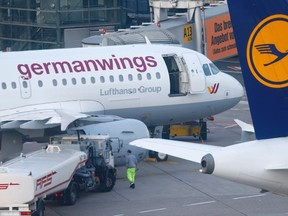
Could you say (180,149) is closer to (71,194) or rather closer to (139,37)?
(71,194)

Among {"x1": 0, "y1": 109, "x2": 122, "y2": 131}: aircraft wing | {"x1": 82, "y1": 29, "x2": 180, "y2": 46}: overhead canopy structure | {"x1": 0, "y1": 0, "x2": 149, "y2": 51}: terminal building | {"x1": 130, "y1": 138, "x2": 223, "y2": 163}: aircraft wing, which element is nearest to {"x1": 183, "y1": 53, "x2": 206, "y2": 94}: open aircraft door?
{"x1": 0, "y1": 109, "x2": 122, "y2": 131}: aircraft wing

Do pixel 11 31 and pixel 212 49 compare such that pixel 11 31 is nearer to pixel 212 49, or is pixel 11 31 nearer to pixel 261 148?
pixel 212 49

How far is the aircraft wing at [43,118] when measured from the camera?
35.0 metres

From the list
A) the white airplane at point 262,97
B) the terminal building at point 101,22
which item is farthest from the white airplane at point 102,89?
the white airplane at point 262,97

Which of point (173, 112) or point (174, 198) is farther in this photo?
point (173, 112)

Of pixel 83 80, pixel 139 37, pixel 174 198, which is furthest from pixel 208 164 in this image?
pixel 139 37

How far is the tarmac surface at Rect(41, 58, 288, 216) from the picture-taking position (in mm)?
31609

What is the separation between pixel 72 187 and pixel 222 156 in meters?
14.3

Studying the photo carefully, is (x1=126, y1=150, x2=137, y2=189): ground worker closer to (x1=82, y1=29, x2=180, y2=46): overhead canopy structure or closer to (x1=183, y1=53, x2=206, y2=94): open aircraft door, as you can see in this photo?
(x1=183, y1=53, x2=206, y2=94): open aircraft door

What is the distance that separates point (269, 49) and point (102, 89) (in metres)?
20.3

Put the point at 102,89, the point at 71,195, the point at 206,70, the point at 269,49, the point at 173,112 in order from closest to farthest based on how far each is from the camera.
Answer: the point at 269,49 → the point at 71,195 → the point at 102,89 → the point at 173,112 → the point at 206,70

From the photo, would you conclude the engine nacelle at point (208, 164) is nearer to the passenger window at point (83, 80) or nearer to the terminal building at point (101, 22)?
the passenger window at point (83, 80)

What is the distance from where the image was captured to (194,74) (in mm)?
39656

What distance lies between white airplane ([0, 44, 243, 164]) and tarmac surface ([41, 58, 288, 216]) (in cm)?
227
